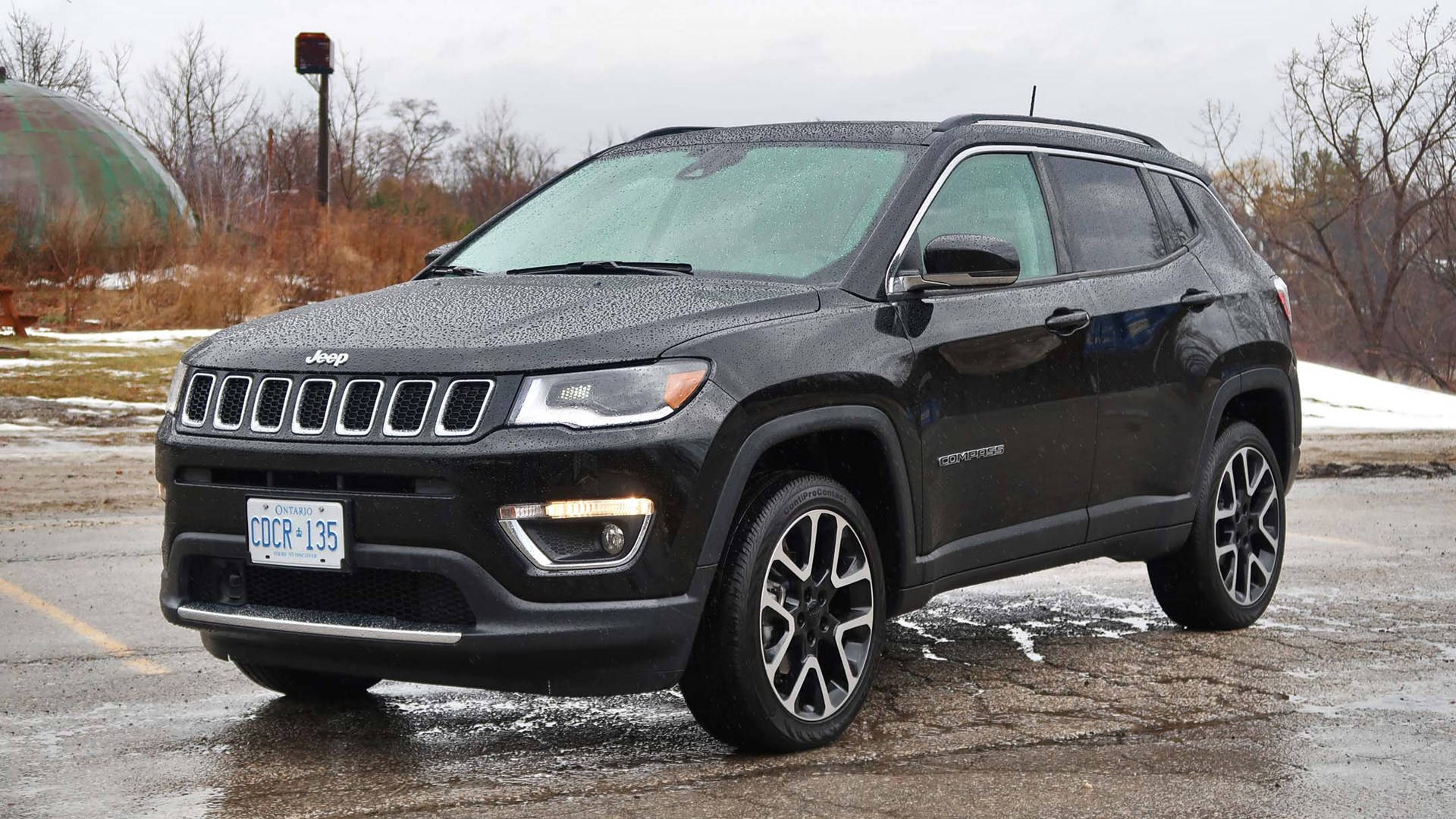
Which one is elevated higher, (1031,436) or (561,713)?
(1031,436)

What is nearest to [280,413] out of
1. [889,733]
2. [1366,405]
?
[889,733]

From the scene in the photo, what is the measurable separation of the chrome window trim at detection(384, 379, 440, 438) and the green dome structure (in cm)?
4234

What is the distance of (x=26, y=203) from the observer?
41.0 meters

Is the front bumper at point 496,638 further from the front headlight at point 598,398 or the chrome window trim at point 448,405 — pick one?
the front headlight at point 598,398

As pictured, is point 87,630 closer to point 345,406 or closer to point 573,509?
point 345,406

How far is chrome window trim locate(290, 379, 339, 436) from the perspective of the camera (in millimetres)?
4469

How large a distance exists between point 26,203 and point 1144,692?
131ft

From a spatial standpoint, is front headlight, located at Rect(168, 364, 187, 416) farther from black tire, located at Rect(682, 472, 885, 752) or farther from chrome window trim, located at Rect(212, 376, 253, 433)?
black tire, located at Rect(682, 472, 885, 752)

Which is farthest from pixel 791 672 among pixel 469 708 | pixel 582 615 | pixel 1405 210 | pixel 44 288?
pixel 1405 210

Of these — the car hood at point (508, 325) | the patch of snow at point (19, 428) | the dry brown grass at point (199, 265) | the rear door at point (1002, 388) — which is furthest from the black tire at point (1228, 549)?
the dry brown grass at point (199, 265)

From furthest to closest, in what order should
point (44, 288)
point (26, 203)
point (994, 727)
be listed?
point (26, 203), point (44, 288), point (994, 727)

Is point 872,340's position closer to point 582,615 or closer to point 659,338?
point 659,338

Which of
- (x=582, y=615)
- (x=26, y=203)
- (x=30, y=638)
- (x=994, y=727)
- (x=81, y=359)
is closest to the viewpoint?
(x=582, y=615)

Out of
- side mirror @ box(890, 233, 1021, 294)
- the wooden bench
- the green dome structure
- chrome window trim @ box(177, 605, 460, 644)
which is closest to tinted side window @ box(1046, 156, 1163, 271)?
side mirror @ box(890, 233, 1021, 294)
